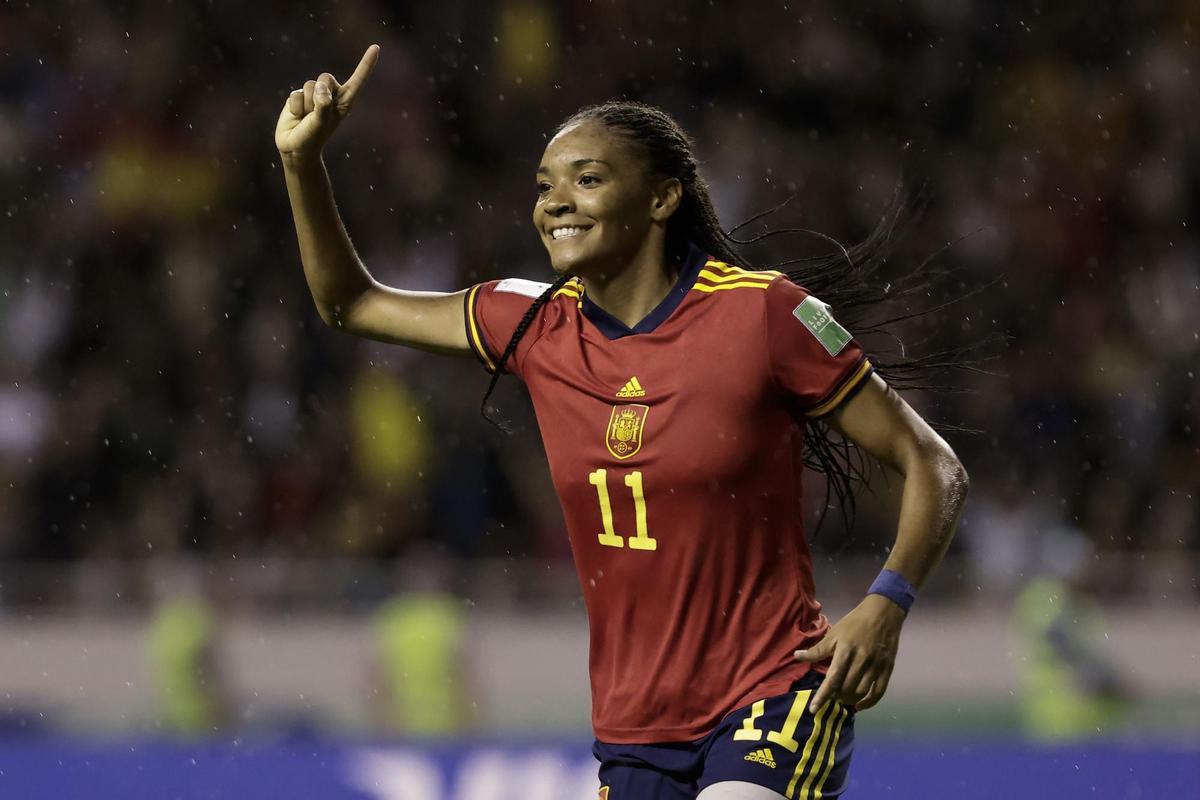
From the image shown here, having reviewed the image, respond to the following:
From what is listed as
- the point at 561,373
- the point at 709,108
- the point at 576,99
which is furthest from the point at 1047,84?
the point at 561,373

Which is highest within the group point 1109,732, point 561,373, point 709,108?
point 709,108

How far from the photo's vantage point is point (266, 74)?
42.4 ft

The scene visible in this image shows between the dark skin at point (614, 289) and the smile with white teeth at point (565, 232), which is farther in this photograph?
the smile with white teeth at point (565, 232)

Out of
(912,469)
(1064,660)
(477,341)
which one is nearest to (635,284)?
(477,341)

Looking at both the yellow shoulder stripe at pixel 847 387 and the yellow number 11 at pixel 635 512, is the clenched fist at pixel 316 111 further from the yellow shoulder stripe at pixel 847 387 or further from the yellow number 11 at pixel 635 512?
the yellow shoulder stripe at pixel 847 387

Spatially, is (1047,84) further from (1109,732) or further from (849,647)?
(849,647)

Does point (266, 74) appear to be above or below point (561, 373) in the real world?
above

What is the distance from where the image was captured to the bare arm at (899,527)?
3.72 meters

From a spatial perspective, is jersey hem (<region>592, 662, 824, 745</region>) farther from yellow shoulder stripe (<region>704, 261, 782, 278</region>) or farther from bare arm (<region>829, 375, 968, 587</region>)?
yellow shoulder stripe (<region>704, 261, 782, 278</region>)

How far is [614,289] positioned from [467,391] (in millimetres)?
6705

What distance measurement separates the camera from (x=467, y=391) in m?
10.8

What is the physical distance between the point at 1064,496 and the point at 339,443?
4017 millimetres

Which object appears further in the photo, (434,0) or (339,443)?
(434,0)

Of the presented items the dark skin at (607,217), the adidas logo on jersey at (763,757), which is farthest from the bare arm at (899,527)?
the dark skin at (607,217)
